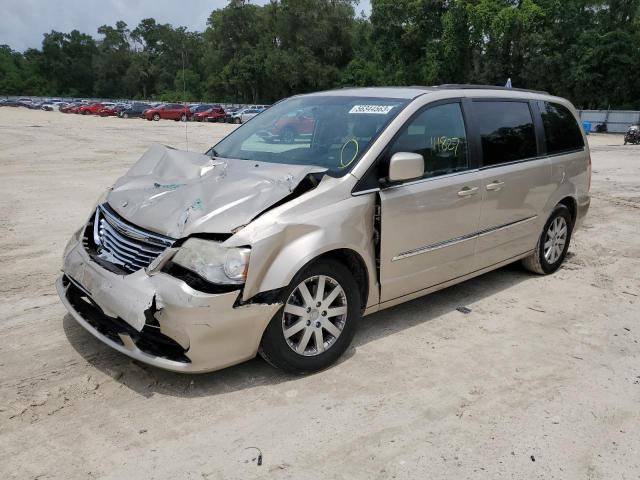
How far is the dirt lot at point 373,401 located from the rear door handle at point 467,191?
1017 millimetres

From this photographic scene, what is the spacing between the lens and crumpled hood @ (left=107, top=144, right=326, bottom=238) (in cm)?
323

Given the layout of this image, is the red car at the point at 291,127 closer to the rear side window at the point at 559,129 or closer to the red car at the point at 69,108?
the rear side window at the point at 559,129

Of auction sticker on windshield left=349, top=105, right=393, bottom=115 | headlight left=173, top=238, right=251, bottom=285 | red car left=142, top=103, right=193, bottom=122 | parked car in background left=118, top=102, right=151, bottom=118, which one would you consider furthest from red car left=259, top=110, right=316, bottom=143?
parked car in background left=118, top=102, right=151, bottom=118

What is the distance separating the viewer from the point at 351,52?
248ft

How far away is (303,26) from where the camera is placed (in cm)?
7375

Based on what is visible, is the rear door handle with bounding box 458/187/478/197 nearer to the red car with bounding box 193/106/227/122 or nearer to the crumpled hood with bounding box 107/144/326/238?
the crumpled hood with bounding box 107/144/326/238

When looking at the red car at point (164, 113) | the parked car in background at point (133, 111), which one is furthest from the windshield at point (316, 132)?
the parked car in background at point (133, 111)

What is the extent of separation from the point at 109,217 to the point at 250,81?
80726mm

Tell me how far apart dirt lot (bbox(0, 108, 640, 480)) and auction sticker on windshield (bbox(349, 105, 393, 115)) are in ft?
5.40

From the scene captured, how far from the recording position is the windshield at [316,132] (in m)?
3.94

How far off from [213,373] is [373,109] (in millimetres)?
2212

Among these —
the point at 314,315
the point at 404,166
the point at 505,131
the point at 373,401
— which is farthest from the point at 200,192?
the point at 505,131

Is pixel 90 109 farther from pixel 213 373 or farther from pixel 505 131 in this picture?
pixel 213 373

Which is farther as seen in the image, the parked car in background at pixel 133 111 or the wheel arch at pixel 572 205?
the parked car in background at pixel 133 111
